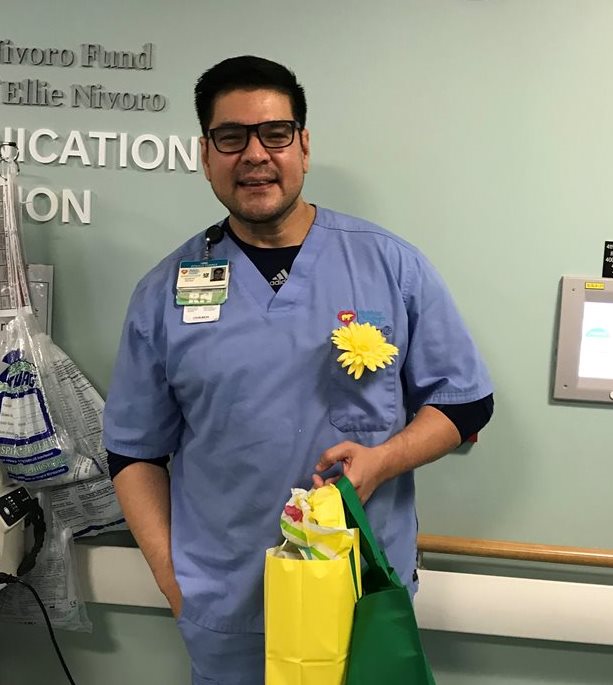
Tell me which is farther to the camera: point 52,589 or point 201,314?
point 52,589

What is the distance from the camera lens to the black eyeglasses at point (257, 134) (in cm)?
107

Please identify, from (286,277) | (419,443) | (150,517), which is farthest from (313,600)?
(286,277)

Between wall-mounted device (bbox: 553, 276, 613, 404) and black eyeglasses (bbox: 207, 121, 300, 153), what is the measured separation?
2.41ft

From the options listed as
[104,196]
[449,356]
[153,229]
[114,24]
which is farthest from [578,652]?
[114,24]

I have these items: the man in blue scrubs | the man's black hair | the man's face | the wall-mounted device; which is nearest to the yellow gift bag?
the man in blue scrubs

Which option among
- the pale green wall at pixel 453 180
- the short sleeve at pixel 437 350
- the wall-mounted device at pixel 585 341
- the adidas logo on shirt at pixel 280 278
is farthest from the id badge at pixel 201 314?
the wall-mounted device at pixel 585 341

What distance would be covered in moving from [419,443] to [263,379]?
0.28m

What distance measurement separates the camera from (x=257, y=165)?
3.50 feet

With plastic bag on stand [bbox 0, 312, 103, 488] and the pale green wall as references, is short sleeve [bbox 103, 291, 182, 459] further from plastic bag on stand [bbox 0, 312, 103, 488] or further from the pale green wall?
the pale green wall

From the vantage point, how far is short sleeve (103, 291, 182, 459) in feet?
3.87

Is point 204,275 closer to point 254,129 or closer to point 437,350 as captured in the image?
point 254,129

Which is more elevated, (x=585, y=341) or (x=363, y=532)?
(x=585, y=341)

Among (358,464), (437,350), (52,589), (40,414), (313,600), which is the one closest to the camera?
(313,600)

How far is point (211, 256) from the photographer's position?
119cm
